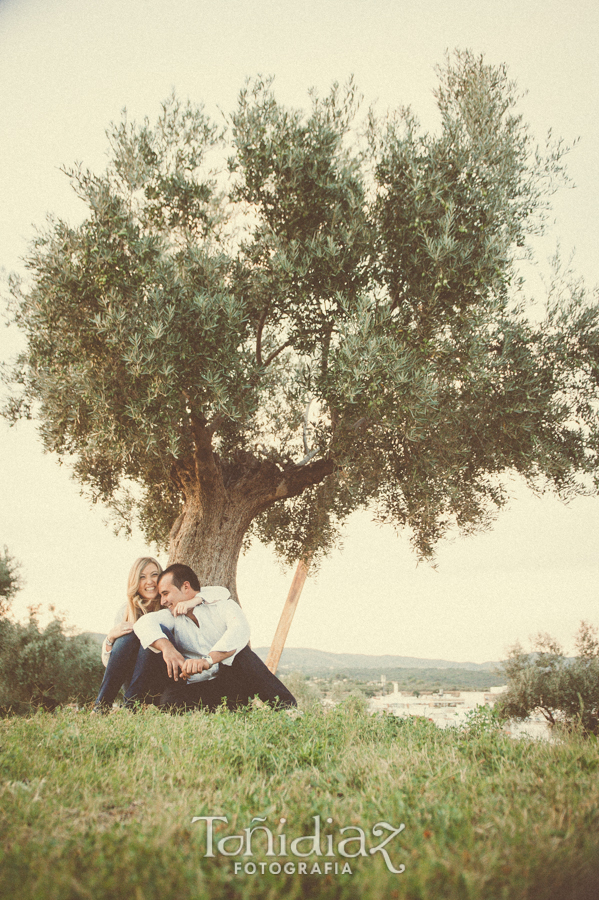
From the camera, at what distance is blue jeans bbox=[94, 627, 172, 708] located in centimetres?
755

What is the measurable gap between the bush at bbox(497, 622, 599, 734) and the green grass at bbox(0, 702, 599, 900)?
45.5 ft

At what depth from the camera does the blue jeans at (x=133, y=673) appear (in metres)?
7.55

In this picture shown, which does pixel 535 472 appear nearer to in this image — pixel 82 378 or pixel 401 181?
pixel 401 181

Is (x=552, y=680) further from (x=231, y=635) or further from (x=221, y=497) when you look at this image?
(x=231, y=635)

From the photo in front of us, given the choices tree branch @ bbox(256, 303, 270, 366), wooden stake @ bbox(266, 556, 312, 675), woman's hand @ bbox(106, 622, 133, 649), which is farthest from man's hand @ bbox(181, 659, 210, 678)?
wooden stake @ bbox(266, 556, 312, 675)

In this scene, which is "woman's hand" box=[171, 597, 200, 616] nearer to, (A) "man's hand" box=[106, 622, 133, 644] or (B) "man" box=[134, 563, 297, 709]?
(B) "man" box=[134, 563, 297, 709]

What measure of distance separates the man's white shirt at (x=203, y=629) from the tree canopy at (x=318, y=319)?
9.15 ft

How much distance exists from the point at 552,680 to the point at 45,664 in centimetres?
1581

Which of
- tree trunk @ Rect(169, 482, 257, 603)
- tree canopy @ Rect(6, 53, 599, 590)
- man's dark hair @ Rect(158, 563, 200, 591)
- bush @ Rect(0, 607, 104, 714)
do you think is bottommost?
bush @ Rect(0, 607, 104, 714)

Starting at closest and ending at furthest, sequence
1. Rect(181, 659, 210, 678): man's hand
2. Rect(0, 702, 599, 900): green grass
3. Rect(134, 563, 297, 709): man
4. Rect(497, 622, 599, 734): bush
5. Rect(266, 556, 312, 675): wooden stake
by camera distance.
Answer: Rect(0, 702, 599, 900): green grass
Rect(181, 659, 210, 678): man's hand
Rect(134, 563, 297, 709): man
Rect(266, 556, 312, 675): wooden stake
Rect(497, 622, 599, 734): bush

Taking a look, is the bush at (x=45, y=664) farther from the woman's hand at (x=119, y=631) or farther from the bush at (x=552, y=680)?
the bush at (x=552, y=680)

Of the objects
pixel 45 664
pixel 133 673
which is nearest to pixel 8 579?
pixel 45 664

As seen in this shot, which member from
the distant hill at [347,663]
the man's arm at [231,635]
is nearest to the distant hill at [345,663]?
the distant hill at [347,663]

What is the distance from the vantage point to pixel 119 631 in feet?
25.5
